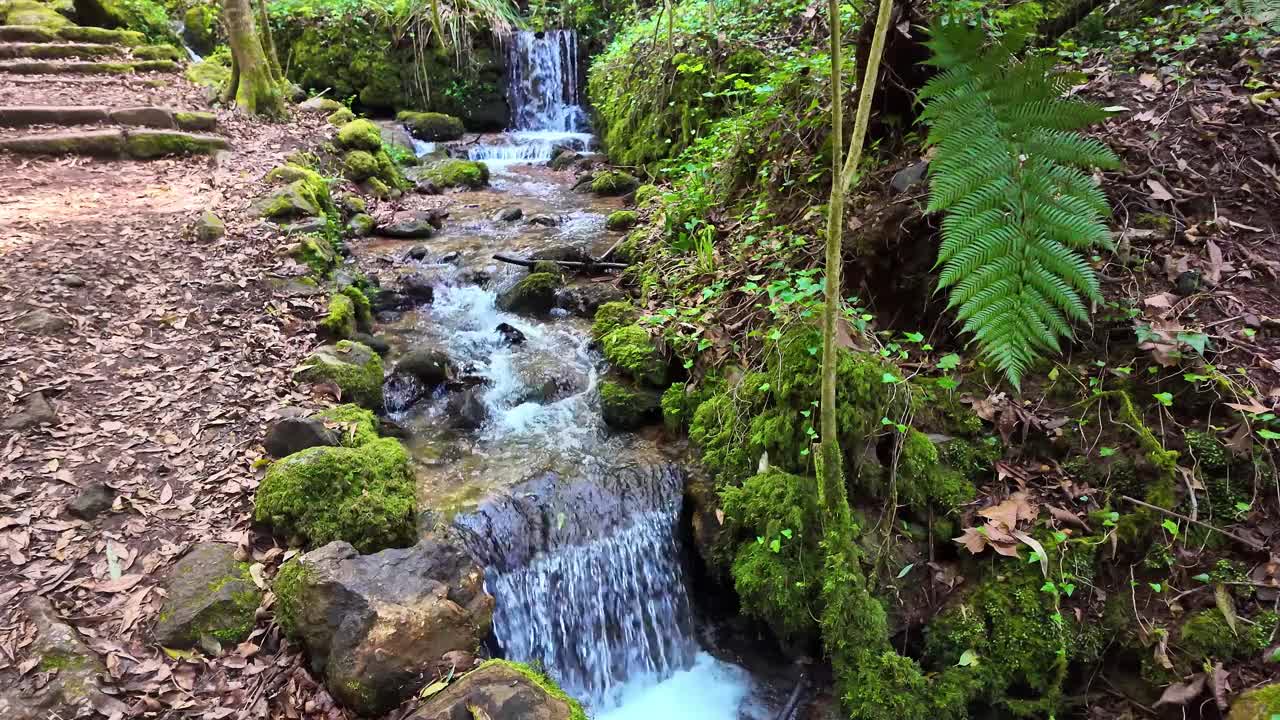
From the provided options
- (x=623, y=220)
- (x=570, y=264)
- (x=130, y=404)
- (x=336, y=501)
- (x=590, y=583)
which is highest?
(x=623, y=220)

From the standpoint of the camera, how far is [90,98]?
959cm

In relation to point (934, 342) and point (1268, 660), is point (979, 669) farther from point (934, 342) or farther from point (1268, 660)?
point (934, 342)

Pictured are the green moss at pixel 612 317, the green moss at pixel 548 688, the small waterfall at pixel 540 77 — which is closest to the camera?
the green moss at pixel 548 688

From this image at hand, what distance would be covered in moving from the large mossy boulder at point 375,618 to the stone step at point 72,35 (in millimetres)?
13713

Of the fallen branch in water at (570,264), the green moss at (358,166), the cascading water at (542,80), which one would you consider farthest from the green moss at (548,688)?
the cascading water at (542,80)

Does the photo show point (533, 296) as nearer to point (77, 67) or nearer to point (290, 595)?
point (290, 595)

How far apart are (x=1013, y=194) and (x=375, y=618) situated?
3384 millimetres

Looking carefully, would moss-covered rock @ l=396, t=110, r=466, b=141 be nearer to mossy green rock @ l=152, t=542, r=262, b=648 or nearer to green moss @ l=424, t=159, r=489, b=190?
green moss @ l=424, t=159, r=489, b=190

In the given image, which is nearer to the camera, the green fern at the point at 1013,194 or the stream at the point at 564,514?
the green fern at the point at 1013,194

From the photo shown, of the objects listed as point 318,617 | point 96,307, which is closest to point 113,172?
point 96,307

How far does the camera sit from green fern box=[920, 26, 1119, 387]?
267cm

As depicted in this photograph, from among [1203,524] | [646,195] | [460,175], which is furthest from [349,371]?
[460,175]

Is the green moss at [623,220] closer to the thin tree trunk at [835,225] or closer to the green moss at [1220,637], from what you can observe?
the thin tree trunk at [835,225]

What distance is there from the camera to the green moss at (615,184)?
33.5 ft
